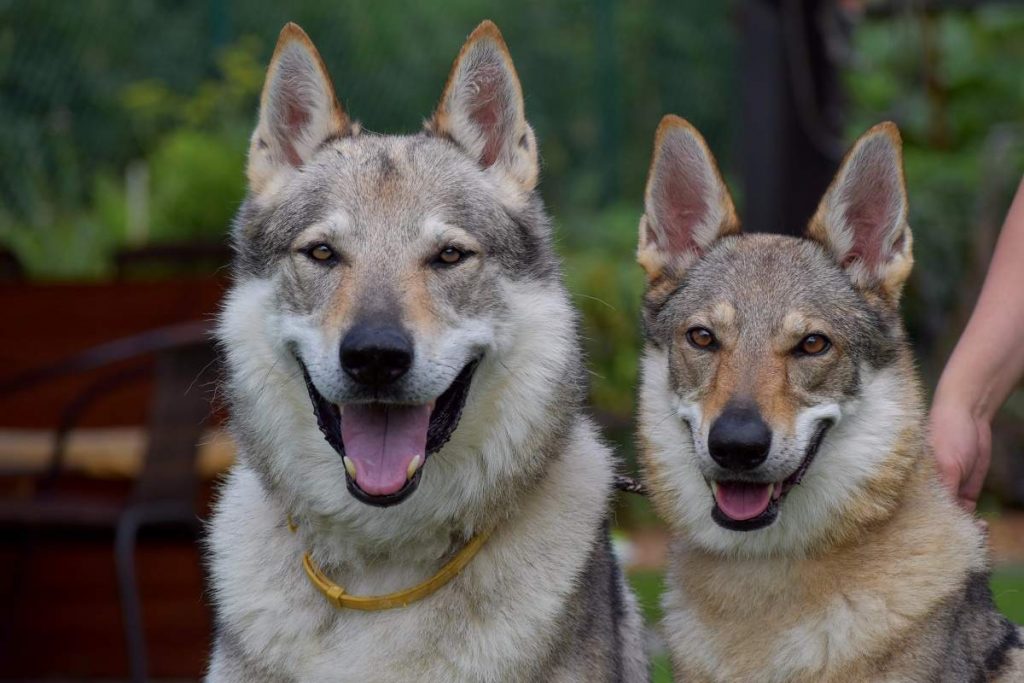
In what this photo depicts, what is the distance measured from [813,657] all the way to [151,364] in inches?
153

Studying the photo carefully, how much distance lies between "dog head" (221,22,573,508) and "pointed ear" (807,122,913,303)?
86 centimetres

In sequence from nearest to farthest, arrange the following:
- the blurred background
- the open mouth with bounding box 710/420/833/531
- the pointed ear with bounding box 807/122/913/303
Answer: the open mouth with bounding box 710/420/833/531, the pointed ear with bounding box 807/122/913/303, the blurred background

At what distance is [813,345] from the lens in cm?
407

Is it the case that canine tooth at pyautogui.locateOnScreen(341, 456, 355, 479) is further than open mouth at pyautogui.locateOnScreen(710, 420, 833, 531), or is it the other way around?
open mouth at pyautogui.locateOnScreen(710, 420, 833, 531)

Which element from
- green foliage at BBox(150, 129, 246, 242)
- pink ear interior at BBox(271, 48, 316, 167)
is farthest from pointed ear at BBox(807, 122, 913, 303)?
green foliage at BBox(150, 129, 246, 242)

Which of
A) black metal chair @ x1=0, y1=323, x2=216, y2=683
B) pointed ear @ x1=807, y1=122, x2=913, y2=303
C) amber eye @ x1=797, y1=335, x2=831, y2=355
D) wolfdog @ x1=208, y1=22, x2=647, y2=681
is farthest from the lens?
black metal chair @ x1=0, y1=323, x2=216, y2=683

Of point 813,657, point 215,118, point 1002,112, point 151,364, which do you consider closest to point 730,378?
point 813,657

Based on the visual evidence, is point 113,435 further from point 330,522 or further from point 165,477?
point 330,522

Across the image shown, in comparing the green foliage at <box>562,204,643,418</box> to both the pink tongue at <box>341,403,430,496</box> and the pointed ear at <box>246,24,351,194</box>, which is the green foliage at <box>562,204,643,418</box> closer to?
the pointed ear at <box>246,24,351,194</box>

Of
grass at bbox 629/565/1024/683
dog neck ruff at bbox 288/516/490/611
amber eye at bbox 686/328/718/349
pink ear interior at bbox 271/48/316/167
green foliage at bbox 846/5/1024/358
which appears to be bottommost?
grass at bbox 629/565/1024/683

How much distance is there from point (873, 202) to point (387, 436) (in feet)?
5.40

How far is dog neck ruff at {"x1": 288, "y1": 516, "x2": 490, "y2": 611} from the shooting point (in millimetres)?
3863

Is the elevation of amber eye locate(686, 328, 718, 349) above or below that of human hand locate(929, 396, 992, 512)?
above

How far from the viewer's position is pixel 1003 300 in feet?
14.9
